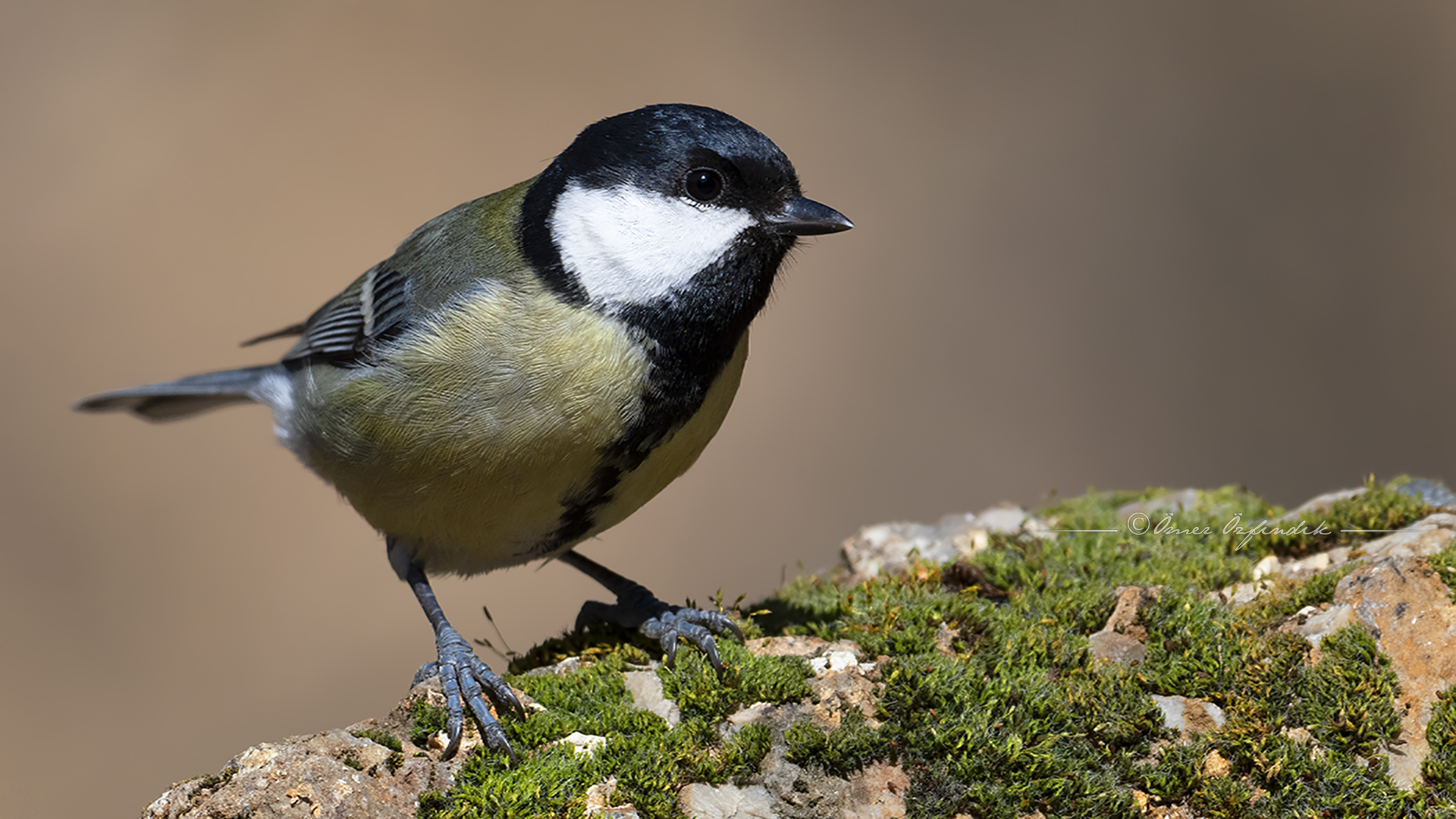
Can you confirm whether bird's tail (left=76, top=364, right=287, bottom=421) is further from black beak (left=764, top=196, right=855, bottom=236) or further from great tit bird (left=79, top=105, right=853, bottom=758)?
black beak (left=764, top=196, right=855, bottom=236)

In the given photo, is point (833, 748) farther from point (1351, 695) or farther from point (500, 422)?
point (1351, 695)

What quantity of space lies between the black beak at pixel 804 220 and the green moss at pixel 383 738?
5.79 feet

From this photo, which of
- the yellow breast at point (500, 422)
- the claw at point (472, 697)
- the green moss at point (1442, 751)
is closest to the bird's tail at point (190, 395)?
the yellow breast at point (500, 422)

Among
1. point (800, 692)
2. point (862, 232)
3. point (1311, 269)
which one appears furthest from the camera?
point (862, 232)

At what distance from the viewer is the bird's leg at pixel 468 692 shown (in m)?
2.83

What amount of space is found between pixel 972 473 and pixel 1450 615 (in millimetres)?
5264

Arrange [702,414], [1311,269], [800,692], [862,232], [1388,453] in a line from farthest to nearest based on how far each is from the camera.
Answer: [862,232] < [1311,269] < [1388,453] < [702,414] < [800,692]

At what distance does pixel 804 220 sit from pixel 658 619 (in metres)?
1.36

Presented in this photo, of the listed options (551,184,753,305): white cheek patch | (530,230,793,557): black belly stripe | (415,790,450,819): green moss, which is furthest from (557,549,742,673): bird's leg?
(551,184,753,305): white cheek patch

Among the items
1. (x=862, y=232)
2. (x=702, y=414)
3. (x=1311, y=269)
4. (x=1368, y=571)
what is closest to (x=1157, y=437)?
(x=1311, y=269)

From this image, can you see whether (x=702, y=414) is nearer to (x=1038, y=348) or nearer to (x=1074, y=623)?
(x=1074, y=623)

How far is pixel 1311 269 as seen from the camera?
8516mm

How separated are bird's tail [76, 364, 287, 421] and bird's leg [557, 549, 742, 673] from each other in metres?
1.73

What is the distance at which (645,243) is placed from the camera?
3033 millimetres
